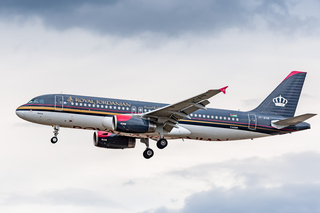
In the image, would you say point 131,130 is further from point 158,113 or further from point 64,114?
point 64,114

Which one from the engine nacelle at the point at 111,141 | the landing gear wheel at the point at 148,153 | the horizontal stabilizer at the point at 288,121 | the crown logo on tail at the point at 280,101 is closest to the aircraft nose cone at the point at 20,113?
the engine nacelle at the point at 111,141

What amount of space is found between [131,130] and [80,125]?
172 inches

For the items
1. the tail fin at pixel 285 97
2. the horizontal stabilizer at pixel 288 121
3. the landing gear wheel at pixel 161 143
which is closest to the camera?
the landing gear wheel at pixel 161 143

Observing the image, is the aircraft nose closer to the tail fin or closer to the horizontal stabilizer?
the tail fin

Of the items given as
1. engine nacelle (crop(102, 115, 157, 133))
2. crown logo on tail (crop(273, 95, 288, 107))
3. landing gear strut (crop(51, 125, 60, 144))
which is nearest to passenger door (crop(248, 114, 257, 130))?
crown logo on tail (crop(273, 95, 288, 107))

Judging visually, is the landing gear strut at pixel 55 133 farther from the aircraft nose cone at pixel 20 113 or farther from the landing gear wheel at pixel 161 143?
the landing gear wheel at pixel 161 143

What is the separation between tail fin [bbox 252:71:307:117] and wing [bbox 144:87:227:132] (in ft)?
34.1

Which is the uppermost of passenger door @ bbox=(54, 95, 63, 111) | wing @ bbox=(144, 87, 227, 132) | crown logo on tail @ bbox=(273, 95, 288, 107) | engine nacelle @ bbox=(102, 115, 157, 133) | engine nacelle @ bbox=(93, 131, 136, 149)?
crown logo on tail @ bbox=(273, 95, 288, 107)

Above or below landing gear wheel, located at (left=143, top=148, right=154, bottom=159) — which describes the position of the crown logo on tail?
above

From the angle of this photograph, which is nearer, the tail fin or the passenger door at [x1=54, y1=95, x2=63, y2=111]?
the passenger door at [x1=54, y1=95, x2=63, y2=111]

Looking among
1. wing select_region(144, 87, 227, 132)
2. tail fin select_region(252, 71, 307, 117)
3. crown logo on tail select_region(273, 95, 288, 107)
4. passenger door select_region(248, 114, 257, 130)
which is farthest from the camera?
crown logo on tail select_region(273, 95, 288, 107)

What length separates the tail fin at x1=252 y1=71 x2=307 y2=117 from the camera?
47.0m

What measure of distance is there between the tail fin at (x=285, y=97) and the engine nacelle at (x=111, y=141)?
41.0 ft

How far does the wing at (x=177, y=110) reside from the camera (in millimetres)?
36294
